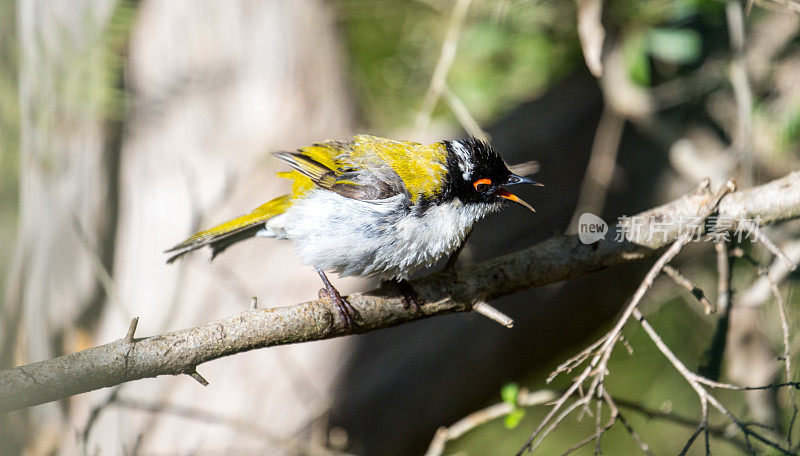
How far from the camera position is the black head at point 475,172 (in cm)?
306

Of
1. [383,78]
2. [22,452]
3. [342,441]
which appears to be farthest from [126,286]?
[383,78]

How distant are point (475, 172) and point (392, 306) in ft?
2.56

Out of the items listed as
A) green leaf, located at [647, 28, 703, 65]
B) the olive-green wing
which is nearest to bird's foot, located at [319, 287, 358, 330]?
the olive-green wing

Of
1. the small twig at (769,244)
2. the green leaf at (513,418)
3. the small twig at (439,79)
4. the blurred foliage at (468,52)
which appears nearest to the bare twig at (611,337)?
the small twig at (769,244)

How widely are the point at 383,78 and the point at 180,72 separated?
7.17 ft

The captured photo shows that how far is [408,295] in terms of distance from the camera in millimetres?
2955

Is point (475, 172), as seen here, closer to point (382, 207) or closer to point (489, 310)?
point (382, 207)

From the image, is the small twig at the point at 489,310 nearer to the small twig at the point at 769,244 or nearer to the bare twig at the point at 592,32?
the small twig at the point at 769,244

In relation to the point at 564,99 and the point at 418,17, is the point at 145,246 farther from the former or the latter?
the point at 564,99

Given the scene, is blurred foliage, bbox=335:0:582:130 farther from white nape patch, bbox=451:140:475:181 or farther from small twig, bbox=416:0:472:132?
white nape patch, bbox=451:140:475:181

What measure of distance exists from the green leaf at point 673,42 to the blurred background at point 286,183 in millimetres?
18

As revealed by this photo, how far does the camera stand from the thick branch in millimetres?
2217

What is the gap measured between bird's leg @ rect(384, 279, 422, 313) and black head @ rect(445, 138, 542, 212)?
0.50 metres

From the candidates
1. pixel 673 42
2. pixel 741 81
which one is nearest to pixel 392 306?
pixel 741 81
